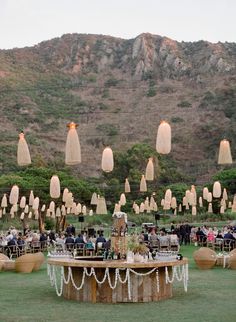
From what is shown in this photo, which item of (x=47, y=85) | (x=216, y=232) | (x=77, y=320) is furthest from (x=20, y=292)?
(x=47, y=85)

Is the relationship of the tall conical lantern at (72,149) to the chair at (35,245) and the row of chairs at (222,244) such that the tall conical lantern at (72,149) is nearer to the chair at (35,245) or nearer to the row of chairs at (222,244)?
the chair at (35,245)

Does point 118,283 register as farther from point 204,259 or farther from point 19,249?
point 19,249

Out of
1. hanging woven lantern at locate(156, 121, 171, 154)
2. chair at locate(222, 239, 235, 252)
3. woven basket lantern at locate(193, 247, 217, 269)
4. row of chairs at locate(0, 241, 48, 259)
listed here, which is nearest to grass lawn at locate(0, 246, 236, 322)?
woven basket lantern at locate(193, 247, 217, 269)

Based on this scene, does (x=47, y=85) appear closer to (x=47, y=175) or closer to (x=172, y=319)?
(x=47, y=175)

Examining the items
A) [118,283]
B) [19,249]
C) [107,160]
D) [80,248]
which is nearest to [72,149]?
[118,283]

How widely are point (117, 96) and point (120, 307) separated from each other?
100119 mm

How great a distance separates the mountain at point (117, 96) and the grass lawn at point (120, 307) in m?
52.1

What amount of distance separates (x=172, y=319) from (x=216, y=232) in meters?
16.8

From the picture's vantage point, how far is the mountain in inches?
3270

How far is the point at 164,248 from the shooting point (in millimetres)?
22703

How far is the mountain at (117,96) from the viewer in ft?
273

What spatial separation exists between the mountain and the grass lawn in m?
52.1

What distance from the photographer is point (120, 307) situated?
10875 millimetres

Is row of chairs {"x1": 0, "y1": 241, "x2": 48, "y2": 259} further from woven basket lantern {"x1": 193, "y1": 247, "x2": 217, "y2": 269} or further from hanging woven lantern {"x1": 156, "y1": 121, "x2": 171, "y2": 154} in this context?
hanging woven lantern {"x1": 156, "y1": 121, "x2": 171, "y2": 154}
